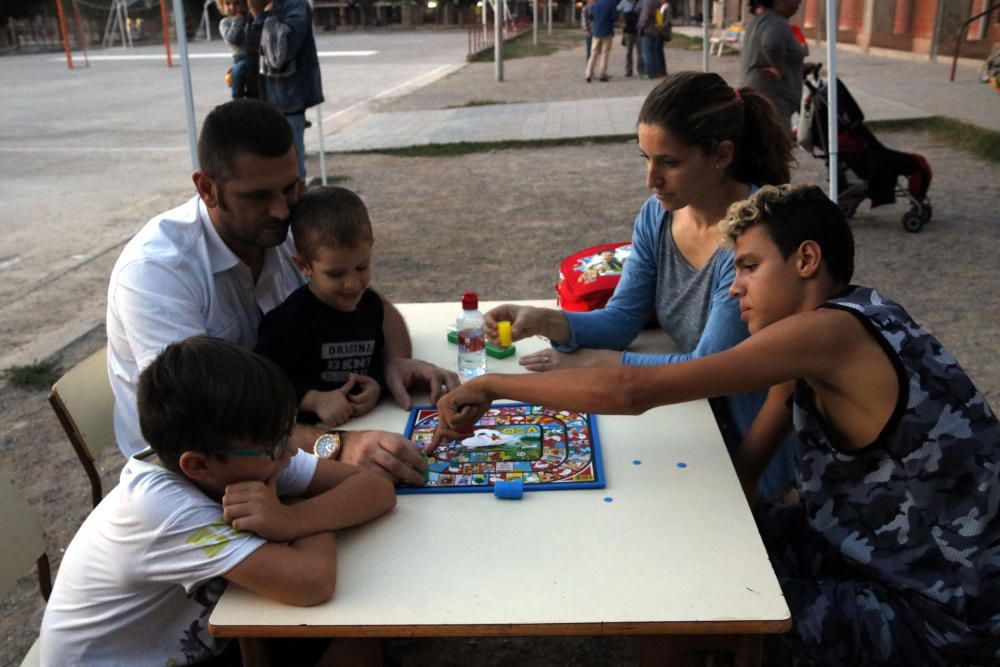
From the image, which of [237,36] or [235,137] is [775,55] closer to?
[237,36]

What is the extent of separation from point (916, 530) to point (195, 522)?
1386mm

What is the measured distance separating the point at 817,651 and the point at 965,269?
464 cm

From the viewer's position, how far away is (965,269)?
223 inches

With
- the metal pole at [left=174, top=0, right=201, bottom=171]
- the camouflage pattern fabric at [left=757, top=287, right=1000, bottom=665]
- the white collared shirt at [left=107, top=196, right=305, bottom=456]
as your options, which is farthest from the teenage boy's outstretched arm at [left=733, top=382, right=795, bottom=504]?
the metal pole at [left=174, top=0, right=201, bottom=171]

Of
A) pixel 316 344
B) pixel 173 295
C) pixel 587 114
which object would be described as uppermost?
pixel 173 295

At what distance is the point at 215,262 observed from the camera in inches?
93.4

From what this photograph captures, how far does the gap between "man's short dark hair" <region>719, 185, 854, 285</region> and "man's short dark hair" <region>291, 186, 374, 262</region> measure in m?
0.94

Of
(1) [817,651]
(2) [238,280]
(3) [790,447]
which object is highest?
(2) [238,280]

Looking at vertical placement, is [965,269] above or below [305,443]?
below

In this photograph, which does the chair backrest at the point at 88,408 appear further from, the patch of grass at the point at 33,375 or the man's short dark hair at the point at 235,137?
Result: the patch of grass at the point at 33,375

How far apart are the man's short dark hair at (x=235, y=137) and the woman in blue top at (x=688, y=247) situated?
76 cm

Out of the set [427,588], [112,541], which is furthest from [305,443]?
[427,588]

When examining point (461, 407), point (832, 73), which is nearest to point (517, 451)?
point (461, 407)

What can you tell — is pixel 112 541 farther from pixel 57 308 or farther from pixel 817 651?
pixel 57 308
